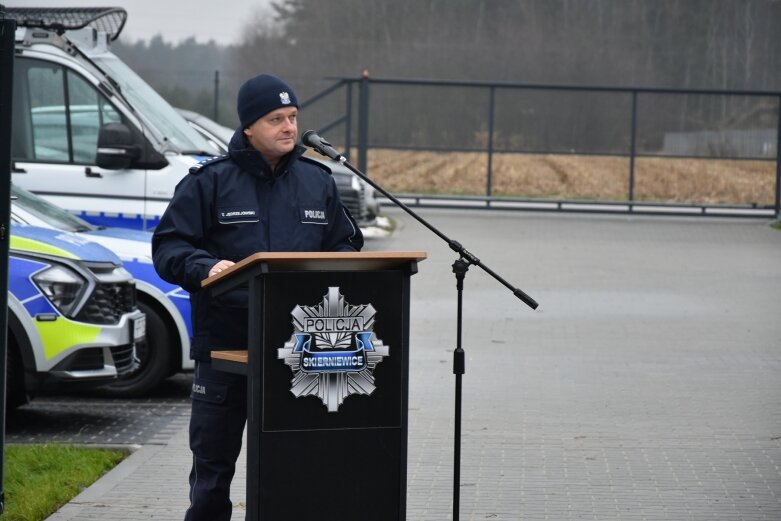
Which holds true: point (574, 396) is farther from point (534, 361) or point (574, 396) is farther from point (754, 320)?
point (754, 320)

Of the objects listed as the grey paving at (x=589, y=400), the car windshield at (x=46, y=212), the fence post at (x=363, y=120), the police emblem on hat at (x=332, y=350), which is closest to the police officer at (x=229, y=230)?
the police emblem on hat at (x=332, y=350)

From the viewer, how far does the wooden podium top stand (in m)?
4.17

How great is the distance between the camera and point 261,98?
184 inches

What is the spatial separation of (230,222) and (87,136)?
6852 millimetres

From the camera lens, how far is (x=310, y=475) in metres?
4.37

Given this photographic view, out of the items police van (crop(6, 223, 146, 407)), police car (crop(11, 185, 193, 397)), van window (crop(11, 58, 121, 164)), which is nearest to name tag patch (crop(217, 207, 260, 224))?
police van (crop(6, 223, 146, 407))

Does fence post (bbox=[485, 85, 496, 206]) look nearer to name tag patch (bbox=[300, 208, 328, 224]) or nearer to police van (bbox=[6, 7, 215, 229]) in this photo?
police van (bbox=[6, 7, 215, 229])

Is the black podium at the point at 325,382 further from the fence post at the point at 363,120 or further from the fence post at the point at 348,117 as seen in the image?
the fence post at the point at 348,117

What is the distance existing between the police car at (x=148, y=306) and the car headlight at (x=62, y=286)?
878mm

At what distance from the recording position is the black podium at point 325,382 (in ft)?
A: 14.0

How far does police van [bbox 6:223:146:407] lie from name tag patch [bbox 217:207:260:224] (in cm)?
350

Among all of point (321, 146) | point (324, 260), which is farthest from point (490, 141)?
point (324, 260)

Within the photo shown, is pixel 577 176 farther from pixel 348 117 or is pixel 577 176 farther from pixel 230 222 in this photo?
pixel 230 222

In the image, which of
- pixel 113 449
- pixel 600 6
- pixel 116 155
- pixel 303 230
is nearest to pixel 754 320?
pixel 116 155
